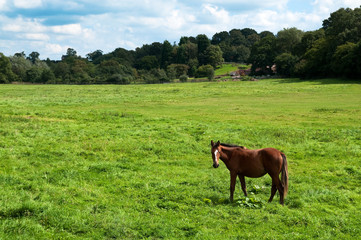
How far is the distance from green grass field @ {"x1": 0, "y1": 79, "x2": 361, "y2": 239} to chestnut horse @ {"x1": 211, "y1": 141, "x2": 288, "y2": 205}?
76cm

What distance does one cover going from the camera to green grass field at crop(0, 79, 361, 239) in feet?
29.3

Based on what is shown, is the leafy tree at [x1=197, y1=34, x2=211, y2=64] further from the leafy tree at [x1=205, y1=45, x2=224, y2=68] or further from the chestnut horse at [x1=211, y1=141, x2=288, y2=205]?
the chestnut horse at [x1=211, y1=141, x2=288, y2=205]

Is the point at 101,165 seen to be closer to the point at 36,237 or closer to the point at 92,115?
the point at 36,237

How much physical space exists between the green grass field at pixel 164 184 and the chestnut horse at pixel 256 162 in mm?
759

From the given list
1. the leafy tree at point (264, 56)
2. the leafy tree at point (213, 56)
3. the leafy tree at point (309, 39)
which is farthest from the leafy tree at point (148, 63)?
the leafy tree at point (309, 39)

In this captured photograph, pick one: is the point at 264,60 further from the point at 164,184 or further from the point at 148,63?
the point at 164,184

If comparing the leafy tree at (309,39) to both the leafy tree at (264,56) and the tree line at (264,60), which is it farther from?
the leafy tree at (264,56)

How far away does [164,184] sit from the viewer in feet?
A: 40.7

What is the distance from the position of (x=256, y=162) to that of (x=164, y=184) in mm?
3752

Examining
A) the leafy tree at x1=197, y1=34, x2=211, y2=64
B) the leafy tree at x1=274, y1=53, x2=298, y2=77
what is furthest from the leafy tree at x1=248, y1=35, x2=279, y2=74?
the leafy tree at x1=197, y1=34, x2=211, y2=64

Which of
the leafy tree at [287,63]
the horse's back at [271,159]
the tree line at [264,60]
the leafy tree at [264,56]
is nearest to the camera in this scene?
the horse's back at [271,159]

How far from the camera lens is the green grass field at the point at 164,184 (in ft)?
29.3

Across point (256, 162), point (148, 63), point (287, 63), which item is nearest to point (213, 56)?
point (148, 63)

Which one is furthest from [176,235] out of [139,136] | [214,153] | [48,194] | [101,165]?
[139,136]
